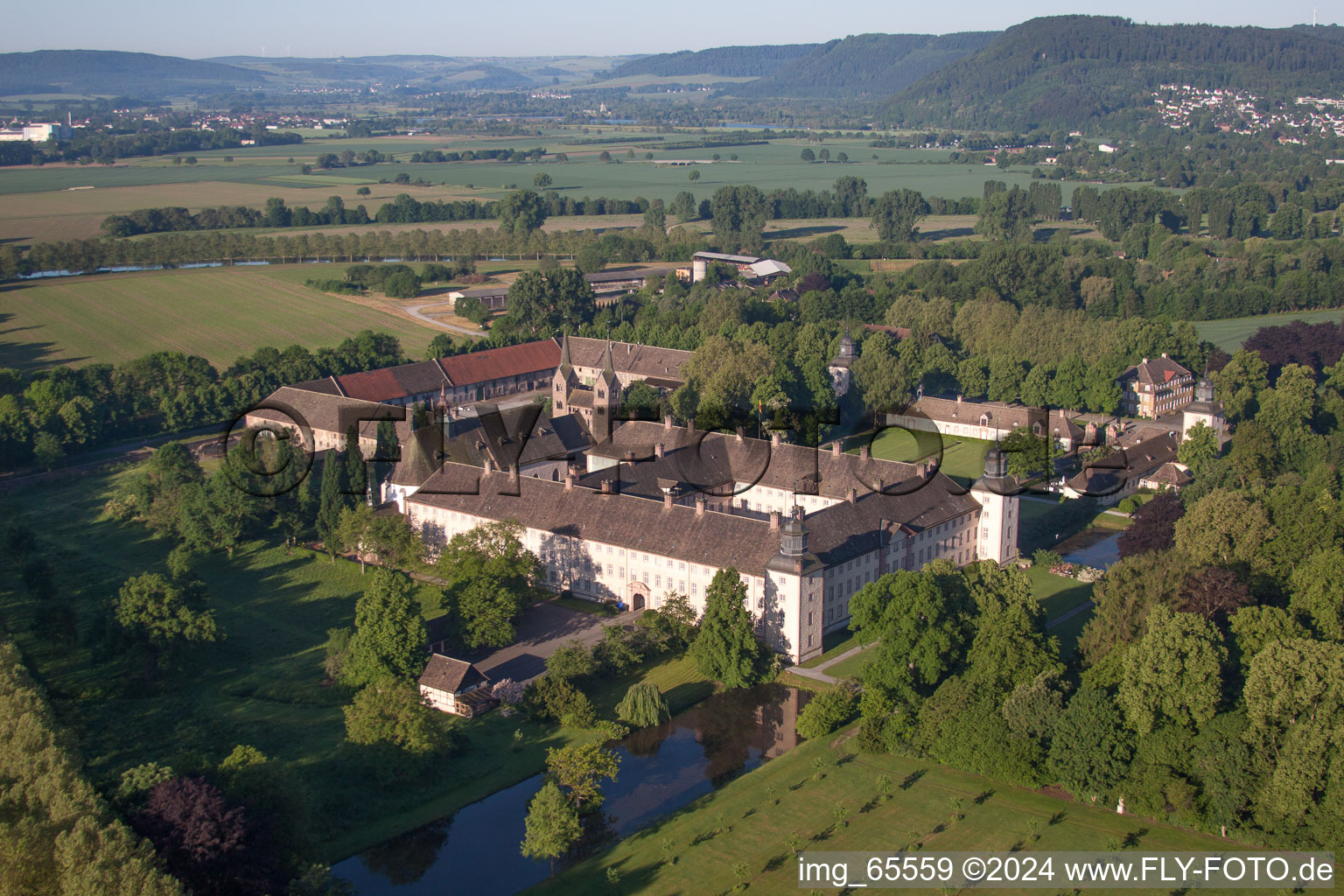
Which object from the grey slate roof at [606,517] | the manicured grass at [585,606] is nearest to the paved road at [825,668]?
the grey slate roof at [606,517]

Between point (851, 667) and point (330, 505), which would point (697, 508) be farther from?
point (330, 505)

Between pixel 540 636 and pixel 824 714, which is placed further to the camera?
pixel 540 636

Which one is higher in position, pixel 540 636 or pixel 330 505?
pixel 330 505

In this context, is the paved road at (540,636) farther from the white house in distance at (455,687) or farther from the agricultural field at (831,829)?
the agricultural field at (831,829)

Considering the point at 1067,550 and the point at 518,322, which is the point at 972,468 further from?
the point at 518,322

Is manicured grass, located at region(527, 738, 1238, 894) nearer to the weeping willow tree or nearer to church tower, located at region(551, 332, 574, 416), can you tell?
the weeping willow tree

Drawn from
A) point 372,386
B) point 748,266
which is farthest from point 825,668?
point 748,266
